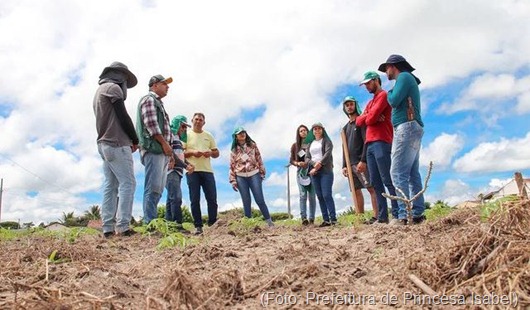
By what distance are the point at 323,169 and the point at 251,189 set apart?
113cm

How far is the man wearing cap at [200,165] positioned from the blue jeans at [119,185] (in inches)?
44.7

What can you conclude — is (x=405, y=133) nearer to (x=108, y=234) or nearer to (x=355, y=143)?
(x=355, y=143)

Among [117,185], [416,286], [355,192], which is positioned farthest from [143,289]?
[355,192]

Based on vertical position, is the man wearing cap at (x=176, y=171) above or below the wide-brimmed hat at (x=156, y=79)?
below

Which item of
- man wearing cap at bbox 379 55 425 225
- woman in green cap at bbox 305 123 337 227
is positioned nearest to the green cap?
man wearing cap at bbox 379 55 425 225

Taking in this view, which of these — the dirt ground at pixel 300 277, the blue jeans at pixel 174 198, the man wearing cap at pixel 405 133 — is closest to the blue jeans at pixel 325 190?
the man wearing cap at pixel 405 133

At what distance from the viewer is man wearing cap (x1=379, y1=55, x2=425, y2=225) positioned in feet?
15.2

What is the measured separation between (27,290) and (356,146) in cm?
465

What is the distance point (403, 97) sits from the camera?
4.71 metres

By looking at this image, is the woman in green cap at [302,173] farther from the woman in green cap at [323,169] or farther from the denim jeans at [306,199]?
the woman in green cap at [323,169]

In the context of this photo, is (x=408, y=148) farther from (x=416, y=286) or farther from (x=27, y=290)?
(x=27, y=290)

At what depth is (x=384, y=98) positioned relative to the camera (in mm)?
5215

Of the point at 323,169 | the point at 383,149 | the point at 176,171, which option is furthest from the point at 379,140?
the point at 176,171

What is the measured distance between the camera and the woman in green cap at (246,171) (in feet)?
22.6
